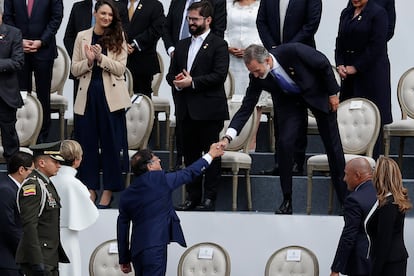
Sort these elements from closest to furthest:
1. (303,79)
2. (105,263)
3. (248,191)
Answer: (105,263)
(303,79)
(248,191)

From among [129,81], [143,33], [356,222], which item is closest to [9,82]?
[129,81]

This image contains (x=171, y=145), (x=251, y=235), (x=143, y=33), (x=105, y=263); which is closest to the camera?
(x=105, y=263)

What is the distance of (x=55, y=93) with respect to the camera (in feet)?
52.4

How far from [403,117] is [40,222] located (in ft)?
14.1

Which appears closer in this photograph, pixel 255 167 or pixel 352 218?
pixel 352 218

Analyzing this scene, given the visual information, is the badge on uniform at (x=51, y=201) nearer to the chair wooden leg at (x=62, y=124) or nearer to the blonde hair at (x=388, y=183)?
the blonde hair at (x=388, y=183)

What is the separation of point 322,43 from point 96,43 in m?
3.69

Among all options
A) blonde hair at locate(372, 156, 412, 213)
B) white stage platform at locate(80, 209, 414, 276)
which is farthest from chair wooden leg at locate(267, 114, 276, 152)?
blonde hair at locate(372, 156, 412, 213)

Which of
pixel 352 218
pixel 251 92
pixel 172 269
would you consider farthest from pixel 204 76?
pixel 352 218

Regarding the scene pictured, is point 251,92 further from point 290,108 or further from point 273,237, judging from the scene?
point 273,237

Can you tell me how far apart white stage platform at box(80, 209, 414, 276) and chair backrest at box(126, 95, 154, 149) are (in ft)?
3.59

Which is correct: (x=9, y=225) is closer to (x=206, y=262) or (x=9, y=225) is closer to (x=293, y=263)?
(x=206, y=262)

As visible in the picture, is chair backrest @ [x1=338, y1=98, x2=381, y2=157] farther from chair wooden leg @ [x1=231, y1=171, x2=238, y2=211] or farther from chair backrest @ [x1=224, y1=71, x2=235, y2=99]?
chair backrest @ [x1=224, y1=71, x2=235, y2=99]

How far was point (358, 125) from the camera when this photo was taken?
13.7 m
